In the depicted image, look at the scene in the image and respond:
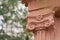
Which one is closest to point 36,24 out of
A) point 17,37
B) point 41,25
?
point 41,25

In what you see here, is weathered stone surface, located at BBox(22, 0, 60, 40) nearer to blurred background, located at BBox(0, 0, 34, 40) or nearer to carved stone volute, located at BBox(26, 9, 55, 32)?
carved stone volute, located at BBox(26, 9, 55, 32)

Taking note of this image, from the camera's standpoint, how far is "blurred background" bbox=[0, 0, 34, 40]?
24.9 ft

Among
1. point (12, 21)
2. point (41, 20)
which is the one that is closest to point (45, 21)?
point (41, 20)

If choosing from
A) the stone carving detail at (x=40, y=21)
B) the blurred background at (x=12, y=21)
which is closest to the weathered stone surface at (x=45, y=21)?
the stone carving detail at (x=40, y=21)

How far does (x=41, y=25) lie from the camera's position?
3.49 metres

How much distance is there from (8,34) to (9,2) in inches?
36.2

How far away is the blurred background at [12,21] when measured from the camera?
760 cm

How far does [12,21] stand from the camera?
7742 mm

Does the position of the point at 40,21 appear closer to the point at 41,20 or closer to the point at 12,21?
the point at 41,20

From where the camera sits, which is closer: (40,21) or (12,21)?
(40,21)

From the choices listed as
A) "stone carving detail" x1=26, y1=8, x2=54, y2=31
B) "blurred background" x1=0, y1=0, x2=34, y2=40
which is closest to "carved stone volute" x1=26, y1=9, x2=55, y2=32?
"stone carving detail" x1=26, y1=8, x2=54, y2=31

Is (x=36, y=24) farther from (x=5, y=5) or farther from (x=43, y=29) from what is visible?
(x=5, y=5)

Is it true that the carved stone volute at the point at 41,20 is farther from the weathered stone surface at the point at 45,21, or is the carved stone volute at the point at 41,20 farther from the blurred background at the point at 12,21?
the blurred background at the point at 12,21

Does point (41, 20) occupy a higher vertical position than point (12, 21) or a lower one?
higher
